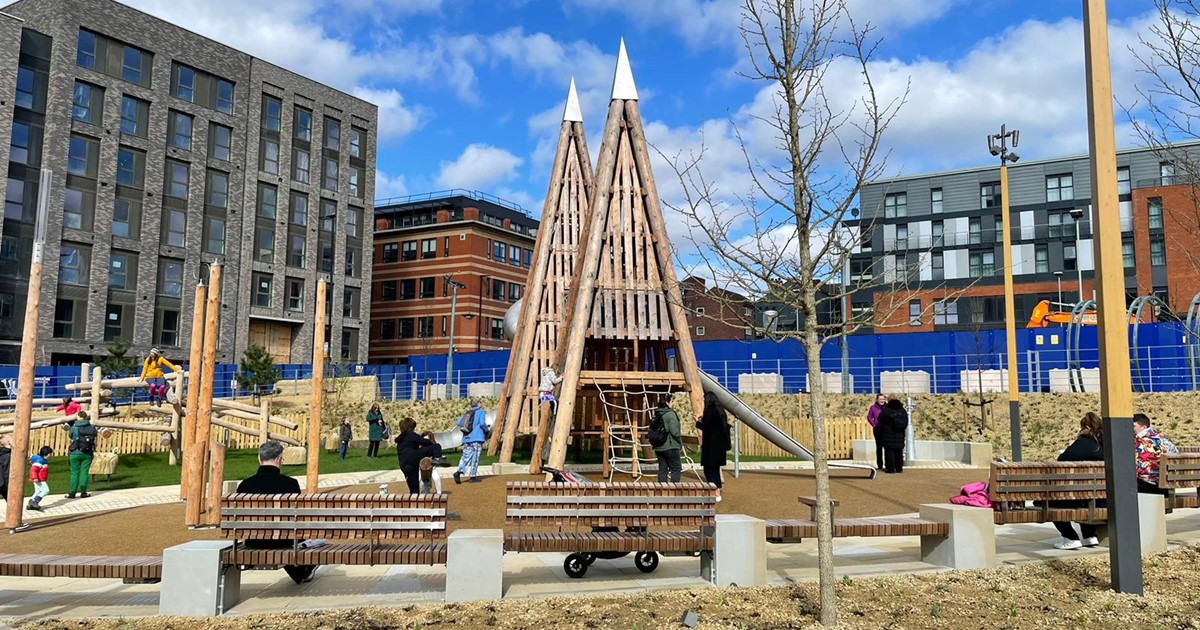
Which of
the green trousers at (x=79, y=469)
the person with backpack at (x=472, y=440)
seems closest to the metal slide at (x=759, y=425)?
the person with backpack at (x=472, y=440)

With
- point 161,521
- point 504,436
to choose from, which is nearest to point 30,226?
point 504,436

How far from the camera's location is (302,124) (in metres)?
51.0

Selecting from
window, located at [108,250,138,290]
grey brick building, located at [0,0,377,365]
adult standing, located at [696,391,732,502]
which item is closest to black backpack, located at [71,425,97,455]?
adult standing, located at [696,391,732,502]

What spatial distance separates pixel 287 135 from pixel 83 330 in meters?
15.8

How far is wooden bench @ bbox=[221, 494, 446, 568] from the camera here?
690 cm

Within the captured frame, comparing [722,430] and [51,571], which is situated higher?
[722,430]

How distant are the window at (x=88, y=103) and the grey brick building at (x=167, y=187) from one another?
0.22ft

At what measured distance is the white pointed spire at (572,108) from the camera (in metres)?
21.7

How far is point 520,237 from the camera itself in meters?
67.9

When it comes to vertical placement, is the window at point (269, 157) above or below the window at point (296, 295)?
above

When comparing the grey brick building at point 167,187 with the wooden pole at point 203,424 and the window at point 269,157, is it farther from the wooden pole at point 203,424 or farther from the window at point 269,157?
the wooden pole at point 203,424

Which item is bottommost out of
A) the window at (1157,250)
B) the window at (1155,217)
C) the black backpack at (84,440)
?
the black backpack at (84,440)

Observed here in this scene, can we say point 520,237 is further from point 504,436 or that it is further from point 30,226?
point 504,436

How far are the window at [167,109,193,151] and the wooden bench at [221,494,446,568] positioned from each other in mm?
43714
